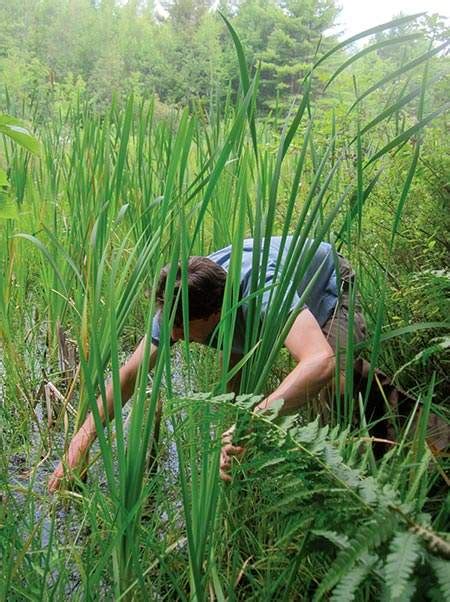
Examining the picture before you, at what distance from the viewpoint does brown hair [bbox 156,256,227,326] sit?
1589 mm

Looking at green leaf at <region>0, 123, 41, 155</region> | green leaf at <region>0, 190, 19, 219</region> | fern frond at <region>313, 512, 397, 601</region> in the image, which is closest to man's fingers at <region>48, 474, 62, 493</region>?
green leaf at <region>0, 190, 19, 219</region>

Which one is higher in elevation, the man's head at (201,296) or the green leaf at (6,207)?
the green leaf at (6,207)

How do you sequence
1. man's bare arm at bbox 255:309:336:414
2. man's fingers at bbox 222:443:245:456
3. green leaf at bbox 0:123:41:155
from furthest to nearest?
1. man's bare arm at bbox 255:309:336:414
2. man's fingers at bbox 222:443:245:456
3. green leaf at bbox 0:123:41:155

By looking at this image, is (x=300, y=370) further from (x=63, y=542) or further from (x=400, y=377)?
(x=63, y=542)

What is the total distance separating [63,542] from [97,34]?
3808 centimetres

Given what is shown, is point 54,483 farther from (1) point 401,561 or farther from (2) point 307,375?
(1) point 401,561

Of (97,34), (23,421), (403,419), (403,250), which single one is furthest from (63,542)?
(97,34)

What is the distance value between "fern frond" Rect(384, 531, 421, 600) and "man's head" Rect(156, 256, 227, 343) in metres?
1.06

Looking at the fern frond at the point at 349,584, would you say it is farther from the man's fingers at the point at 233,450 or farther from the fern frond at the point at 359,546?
the man's fingers at the point at 233,450

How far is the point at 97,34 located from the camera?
35.4m

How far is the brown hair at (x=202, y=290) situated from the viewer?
1.59 meters

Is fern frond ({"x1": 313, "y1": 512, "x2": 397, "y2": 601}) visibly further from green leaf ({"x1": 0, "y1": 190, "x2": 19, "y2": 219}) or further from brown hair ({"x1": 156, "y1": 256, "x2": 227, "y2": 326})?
brown hair ({"x1": 156, "y1": 256, "x2": 227, "y2": 326})

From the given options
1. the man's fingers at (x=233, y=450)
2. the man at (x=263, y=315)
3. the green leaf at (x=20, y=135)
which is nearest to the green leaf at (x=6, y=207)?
the green leaf at (x=20, y=135)

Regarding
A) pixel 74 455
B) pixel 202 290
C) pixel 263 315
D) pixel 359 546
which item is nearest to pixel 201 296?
pixel 202 290
